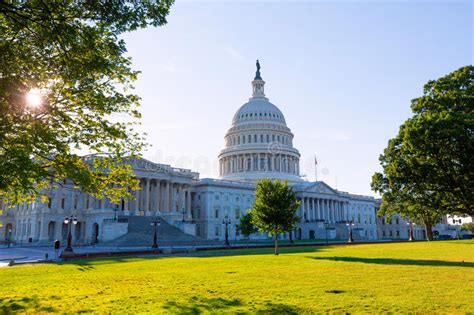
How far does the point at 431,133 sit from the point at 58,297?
2598 centimetres

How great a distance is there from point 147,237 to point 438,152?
163 ft

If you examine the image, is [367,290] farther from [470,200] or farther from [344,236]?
[344,236]

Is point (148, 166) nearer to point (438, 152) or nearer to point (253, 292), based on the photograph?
point (438, 152)

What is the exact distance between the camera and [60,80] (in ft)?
57.1

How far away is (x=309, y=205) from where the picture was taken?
397 feet

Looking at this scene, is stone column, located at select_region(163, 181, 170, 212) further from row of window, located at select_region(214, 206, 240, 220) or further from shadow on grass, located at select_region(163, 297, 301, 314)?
shadow on grass, located at select_region(163, 297, 301, 314)

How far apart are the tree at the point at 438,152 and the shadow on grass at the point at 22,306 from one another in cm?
2641

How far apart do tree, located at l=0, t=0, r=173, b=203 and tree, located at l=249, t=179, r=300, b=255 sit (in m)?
23.1

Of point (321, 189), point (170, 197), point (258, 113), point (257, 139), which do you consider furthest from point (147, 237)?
point (258, 113)

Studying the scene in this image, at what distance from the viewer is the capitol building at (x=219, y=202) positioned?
7938cm

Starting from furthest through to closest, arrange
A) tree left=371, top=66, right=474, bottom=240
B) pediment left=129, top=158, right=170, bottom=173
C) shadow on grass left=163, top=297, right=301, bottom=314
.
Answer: pediment left=129, top=158, right=170, bottom=173, tree left=371, top=66, right=474, bottom=240, shadow on grass left=163, top=297, right=301, bottom=314

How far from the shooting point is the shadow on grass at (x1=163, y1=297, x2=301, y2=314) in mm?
11625

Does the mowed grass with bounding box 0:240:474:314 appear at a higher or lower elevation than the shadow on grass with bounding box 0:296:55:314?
higher

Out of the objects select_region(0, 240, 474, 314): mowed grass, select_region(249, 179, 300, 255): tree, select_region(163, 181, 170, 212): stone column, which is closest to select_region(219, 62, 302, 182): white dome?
select_region(163, 181, 170, 212): stone column
